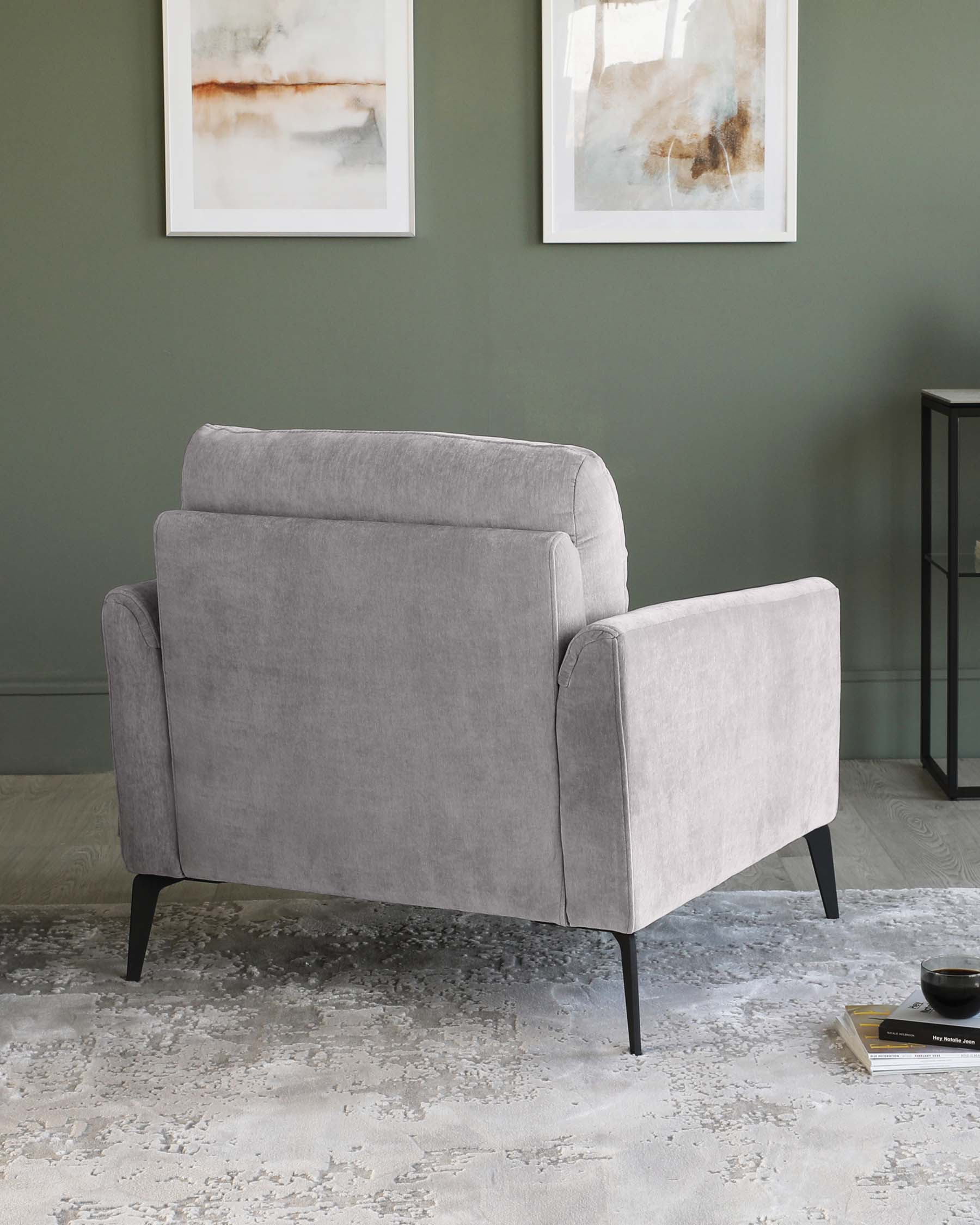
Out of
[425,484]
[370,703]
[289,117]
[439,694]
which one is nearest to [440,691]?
[439,694]

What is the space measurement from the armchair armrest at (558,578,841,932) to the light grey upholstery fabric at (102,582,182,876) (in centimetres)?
74

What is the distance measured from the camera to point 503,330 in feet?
12.8

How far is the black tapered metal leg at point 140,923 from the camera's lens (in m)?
2.48

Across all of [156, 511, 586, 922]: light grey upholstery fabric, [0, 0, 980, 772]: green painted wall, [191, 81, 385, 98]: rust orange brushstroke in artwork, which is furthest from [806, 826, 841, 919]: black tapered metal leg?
[191, 81, 385, 98]: rust orange brushstroke in artwork

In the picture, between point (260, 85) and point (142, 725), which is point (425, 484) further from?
point (260, 85)

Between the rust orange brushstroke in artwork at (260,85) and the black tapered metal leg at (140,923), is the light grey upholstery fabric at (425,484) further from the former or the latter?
the rust orange brushstroke in artwork at (260,85)

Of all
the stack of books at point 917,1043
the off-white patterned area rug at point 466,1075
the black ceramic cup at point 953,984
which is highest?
the black ceramic cup at point 953,984

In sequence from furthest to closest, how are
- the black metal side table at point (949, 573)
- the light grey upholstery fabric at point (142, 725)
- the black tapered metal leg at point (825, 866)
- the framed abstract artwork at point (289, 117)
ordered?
1. the framed abstract artwork at point (289, 117)
2. the black metal side table at point (949, 573)
3. the black tapered metal leg at point (825, 866)
4. the light grey upholstery fabric at point (142, 725)

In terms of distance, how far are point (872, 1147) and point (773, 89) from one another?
9.22ft

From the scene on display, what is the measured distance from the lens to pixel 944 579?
13.0ft

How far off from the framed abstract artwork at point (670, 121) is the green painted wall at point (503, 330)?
6 cm

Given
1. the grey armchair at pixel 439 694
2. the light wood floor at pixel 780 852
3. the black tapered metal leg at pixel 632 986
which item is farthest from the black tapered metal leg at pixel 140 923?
the black tapered metal leg at pixel 632 986

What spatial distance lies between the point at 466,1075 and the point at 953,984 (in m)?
0.73

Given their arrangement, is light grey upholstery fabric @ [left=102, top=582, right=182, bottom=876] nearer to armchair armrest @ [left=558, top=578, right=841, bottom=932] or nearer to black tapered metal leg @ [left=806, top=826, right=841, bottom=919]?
armchair armrest @ [left=558, top=578, right=841, bottom=932]
